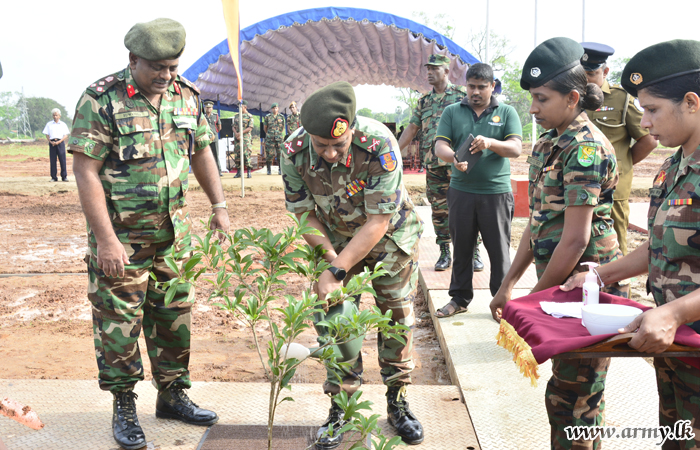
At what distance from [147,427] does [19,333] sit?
2373 millimetres

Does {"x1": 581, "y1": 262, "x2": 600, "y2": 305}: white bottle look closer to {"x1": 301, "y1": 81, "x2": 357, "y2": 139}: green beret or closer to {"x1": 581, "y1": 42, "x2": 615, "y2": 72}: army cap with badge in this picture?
{"x1": 301, "y1": 81, "x2": 357, "y2": 139}: green beret

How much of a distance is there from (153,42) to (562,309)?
2062 millimetres

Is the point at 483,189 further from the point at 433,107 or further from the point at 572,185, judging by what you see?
the point at 572,185

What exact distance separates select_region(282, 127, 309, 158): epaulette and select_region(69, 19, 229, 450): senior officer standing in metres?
0.59

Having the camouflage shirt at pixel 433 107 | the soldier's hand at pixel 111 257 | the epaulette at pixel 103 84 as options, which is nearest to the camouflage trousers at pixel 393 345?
the soldier's hand at pixel 111 257

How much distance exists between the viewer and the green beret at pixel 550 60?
6.86 ft

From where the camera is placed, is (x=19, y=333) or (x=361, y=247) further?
(x=19, y=333)

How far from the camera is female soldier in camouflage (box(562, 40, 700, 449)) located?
1.49 m

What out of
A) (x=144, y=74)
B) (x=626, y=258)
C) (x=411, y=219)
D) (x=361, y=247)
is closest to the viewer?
(x=626, y=258)

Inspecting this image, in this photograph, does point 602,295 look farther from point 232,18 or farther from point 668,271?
point 232,18

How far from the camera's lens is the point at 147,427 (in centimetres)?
275

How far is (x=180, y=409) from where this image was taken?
277cm

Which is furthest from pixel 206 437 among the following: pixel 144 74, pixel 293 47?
pixel 293 47

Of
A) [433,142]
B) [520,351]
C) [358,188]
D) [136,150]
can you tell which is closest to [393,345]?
[358,188]
